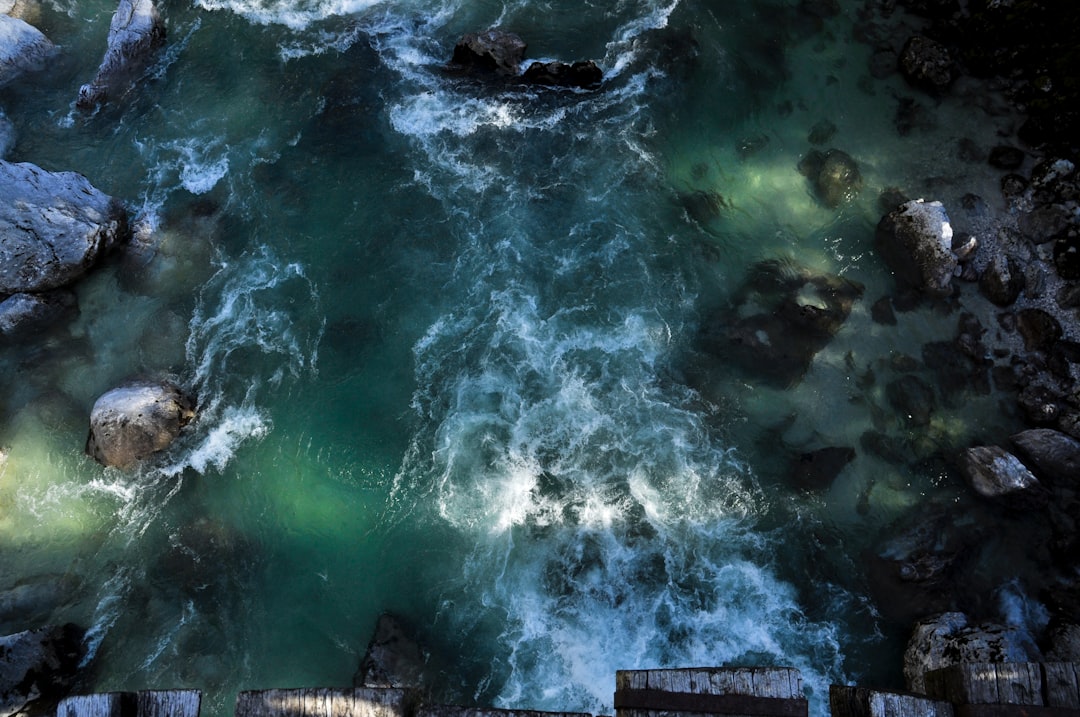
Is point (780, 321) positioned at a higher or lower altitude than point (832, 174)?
lower

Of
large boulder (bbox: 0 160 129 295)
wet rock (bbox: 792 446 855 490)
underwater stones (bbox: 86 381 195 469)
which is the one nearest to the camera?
wet rock (bbox: 792 446 855 490)

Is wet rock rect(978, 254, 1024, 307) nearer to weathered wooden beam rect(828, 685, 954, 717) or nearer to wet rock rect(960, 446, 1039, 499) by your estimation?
wet rock rect(960, 446, 1039, 499)

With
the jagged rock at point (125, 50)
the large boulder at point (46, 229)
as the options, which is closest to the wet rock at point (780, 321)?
the large boulder at point (46, 229)

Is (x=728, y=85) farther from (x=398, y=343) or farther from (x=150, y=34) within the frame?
(x=150, y=34)

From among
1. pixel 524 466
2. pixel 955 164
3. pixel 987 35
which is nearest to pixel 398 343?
pixel 524 466

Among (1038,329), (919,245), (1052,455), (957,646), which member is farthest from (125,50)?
(1052,455)

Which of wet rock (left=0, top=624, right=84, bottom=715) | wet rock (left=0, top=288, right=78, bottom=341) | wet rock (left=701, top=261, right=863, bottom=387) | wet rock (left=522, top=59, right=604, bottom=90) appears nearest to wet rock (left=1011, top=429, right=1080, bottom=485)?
wet rock (left=701, top=261, right=863, bottom=387)

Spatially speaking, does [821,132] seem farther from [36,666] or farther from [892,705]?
[36,666]
